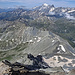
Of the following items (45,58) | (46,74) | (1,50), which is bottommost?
(1,50)

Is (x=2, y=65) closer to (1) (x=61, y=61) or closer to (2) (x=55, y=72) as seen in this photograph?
(2) (x=55, y=72)

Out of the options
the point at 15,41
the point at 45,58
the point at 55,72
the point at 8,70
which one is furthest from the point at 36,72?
the point at 15,41

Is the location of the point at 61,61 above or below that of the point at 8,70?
below

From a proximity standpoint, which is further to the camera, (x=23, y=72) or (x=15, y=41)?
(x=15, y=41)

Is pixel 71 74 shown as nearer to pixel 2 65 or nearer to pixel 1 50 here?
pixel 2 65

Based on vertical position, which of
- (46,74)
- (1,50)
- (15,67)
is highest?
(15,67)

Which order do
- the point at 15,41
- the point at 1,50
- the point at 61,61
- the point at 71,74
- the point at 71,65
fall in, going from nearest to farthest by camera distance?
the point at 71,74
the point at 71,65
the point at 61,61
the point at 1,50
the point at 15,41

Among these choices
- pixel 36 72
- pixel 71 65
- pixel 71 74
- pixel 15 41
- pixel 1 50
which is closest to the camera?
pixel 71 74

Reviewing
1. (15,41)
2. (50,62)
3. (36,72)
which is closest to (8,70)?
(36,72)

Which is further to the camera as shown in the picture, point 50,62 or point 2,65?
point 50,62
